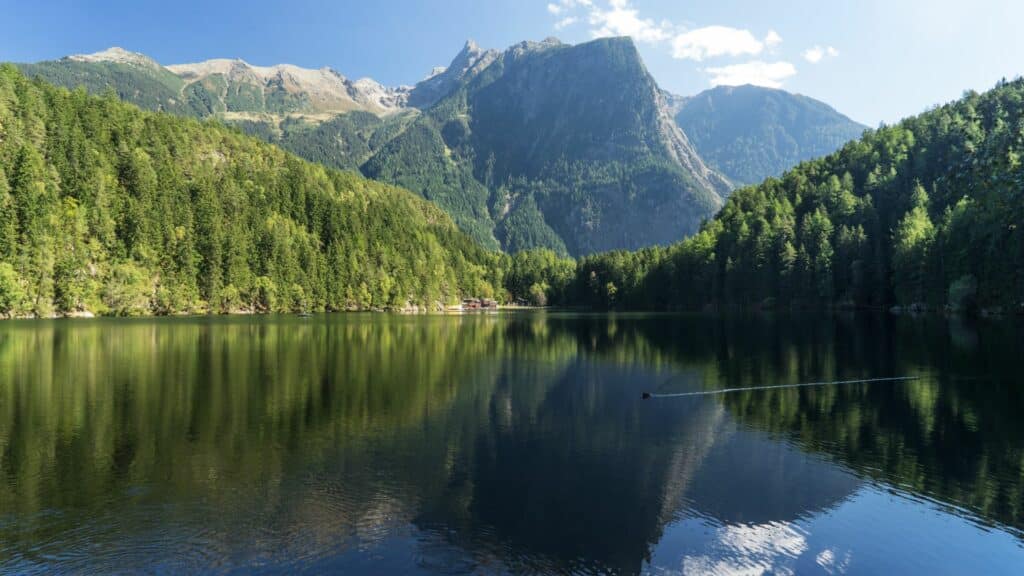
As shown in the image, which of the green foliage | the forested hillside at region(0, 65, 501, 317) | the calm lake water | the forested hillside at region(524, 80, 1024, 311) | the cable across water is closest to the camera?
the calm lake water

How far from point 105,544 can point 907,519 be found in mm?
22032

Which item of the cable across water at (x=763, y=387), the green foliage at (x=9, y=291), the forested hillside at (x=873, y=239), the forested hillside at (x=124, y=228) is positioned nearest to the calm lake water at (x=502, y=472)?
the cable across water at (x=763, y=387)

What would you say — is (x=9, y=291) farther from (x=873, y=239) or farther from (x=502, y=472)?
(x=873, y=239)

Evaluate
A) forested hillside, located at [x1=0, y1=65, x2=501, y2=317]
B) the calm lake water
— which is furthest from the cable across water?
forested hillside, located at [x1=0, y1=65, x2=501, y2=317]

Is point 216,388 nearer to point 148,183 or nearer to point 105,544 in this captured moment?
point 105,544

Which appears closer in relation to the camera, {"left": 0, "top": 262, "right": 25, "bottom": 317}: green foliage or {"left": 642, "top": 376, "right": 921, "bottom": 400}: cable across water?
{"left": 642, "top": 376, "right": 921, "bottom": 400}: cable across water

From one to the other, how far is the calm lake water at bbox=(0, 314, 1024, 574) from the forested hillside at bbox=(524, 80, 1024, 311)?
283 feet

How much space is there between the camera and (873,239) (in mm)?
156375

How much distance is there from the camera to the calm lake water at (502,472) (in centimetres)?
1477

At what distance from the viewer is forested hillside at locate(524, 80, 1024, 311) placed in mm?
113750

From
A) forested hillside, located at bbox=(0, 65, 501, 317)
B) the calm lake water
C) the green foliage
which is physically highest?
forested hillside, located at bbox=(0, 65, 501, 317)

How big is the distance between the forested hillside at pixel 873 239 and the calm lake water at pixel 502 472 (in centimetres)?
8628

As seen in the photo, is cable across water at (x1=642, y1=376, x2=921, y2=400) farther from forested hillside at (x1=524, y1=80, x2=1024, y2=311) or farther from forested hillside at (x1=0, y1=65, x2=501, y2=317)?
forested hillside at (x1=0, y1=65, x2=501, y2=317)

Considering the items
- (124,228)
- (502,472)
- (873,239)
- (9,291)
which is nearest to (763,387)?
(502,472)
